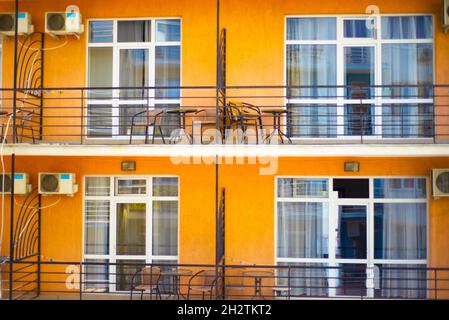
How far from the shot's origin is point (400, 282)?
374 inches

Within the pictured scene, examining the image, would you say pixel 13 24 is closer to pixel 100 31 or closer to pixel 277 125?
pixel 100 31

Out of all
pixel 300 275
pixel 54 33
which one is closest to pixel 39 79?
pixel 54 33

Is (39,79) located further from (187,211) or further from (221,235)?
(221,235)

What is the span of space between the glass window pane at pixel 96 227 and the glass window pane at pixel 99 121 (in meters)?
1.18

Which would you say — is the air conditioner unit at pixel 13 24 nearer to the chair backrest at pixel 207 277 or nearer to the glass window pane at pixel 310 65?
the glass window pane at pixel 310 65

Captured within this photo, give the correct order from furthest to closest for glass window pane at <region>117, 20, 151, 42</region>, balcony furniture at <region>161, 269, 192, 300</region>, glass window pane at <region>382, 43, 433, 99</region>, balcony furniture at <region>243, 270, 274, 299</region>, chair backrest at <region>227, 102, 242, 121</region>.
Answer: glass window pane at <region>117, 20, 151, 42</region>
glass window pane at <region>382, 43, 433, 99</region>
balcony furniture at <region>161, 269, 192, 300</region>
balcony furniture at <region>243, 270, 274, 299</region>
chair backrest at <region>227, 102, 242, 121</region>

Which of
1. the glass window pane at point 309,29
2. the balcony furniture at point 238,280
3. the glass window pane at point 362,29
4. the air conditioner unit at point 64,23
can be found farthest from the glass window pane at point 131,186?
the glass window pane at point 362,29

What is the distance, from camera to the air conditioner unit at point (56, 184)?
31.3 ft

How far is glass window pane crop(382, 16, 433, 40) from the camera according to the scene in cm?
967

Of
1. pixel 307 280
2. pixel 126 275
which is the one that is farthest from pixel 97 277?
pixel 307 280

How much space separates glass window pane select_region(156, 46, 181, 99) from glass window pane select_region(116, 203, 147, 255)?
77.9 inches

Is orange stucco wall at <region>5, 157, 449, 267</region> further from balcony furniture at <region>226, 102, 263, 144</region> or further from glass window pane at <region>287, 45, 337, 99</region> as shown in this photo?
glass window pane at <region>287, 45, 337, 99</region>

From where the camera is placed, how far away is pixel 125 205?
391 inches

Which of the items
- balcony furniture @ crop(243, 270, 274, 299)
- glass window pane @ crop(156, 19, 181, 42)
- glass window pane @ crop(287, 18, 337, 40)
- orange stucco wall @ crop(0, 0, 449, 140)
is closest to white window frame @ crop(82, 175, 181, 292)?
orange stucco wall @ crop(0, 0, 449, 140)
